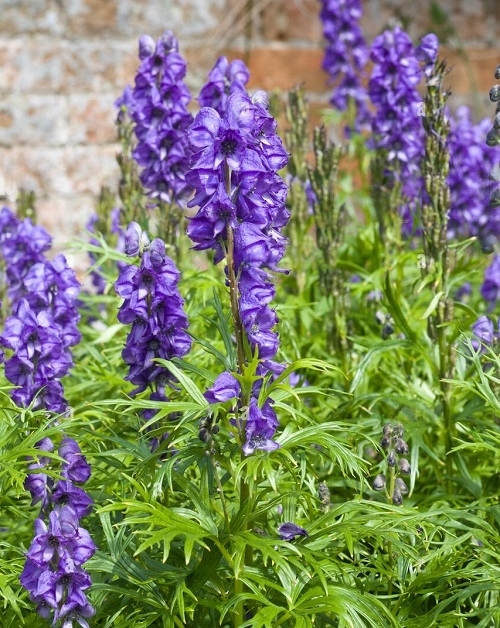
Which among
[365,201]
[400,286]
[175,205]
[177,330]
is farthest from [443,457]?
[365,201]

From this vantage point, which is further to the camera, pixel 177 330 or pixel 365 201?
pixel 365 201

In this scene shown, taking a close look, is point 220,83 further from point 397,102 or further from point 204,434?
point 204,434

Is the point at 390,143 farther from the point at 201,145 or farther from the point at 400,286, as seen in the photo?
the point at 201,145

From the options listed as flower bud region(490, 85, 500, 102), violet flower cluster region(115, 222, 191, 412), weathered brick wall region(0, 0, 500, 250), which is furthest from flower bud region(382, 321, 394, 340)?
weathered brick wall region(0, 0, 500, 250)

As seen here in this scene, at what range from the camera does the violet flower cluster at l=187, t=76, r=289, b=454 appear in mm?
2326

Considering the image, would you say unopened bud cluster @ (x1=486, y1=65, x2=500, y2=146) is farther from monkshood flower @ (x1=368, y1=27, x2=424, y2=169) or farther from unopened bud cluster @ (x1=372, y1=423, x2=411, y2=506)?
monkshood flower @ (x1=368, y1=27, x2=424, y2=169)

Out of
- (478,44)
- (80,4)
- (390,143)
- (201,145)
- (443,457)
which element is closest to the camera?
(201,145)

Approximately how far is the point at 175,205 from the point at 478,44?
12.6 feet

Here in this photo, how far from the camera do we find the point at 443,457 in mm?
3328

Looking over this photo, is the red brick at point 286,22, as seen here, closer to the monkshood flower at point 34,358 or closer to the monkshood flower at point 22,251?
the monkshood flower at point 22,251

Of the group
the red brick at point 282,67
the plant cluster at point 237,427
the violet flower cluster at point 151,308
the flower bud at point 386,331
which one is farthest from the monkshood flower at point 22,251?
the red brick at point 282,67

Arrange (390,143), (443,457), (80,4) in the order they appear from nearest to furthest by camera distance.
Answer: (443,457) → (390,143) → (80,4)

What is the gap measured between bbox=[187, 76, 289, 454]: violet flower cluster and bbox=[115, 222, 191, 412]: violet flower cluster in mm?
184

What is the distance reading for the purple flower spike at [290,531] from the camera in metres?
2.50
